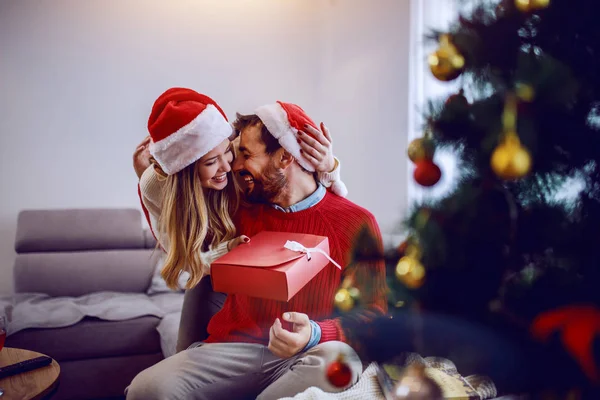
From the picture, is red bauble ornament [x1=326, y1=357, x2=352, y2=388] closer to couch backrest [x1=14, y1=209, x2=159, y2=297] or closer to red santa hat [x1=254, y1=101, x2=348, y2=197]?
red santa hat [x1=254, y1=101, x2=348, y2=197]

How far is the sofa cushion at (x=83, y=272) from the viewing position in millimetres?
2857

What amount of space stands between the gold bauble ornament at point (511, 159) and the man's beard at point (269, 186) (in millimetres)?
892

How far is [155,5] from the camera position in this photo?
11.6 ft

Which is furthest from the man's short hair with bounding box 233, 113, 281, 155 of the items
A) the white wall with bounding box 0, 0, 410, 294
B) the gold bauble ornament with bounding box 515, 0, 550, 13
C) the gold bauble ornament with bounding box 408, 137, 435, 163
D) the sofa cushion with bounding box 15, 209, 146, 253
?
the sofa cushion with bounding box 15, 209, 146, 253

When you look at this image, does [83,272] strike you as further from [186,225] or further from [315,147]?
[315,147]

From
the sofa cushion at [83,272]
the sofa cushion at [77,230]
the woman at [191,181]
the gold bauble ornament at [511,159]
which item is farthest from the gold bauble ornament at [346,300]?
the sofa cushion at [77,230]

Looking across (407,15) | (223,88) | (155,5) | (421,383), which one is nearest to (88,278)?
(223,88)

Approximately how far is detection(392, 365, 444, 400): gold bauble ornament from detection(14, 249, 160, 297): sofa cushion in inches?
91.1

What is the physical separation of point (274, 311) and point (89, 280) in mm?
1904

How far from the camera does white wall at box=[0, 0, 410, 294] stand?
322 centimetres

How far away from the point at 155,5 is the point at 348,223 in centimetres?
279

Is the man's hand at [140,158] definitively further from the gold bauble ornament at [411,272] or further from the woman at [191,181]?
the gold bauble ornament at [411,272]

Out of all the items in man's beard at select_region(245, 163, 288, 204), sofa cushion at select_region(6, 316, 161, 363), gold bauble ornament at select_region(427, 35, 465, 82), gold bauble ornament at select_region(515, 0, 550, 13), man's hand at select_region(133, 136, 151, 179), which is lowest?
sofa cushion at select_region(6, 316, 161, 363)

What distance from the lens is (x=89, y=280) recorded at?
2898mm
